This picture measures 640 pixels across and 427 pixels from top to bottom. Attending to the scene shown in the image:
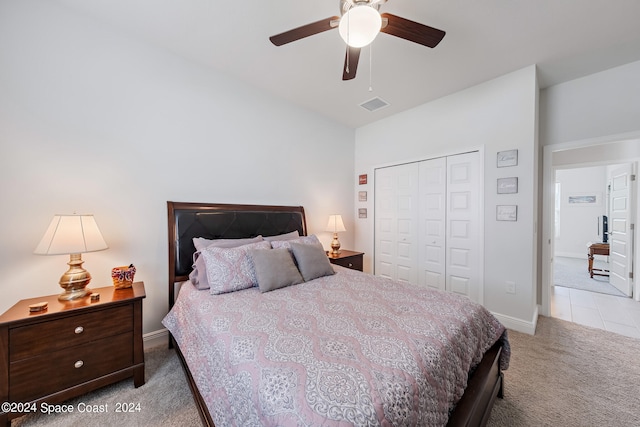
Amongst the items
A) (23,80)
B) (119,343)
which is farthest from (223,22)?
(119,343)

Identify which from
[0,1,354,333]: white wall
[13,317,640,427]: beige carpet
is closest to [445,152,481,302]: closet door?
[13,317,640,427]: beige carpet

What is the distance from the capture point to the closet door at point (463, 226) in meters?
2.85

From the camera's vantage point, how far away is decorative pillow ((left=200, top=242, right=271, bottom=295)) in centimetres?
181

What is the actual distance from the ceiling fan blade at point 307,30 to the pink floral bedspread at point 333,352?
1.83m

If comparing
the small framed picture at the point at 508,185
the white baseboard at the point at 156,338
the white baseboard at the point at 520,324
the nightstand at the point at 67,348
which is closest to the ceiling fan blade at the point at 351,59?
the small framed picture at the point at 508,185

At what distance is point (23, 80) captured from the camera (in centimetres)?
170

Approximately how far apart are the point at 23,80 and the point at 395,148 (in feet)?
12.7

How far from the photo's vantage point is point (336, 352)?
3.34 ft

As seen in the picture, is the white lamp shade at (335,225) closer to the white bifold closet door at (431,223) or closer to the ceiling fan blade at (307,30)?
the white bifold closet door at (431,223)

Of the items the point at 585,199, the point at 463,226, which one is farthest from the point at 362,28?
the point at 585,199

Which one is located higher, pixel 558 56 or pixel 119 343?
pixel 558 56

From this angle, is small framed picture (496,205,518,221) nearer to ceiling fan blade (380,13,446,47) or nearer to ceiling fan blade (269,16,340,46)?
ceiling fan blade (380,13,446,47)

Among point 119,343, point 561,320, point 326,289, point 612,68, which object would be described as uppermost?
point 612,68

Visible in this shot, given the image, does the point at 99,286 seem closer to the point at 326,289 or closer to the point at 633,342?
the point at 326,289
